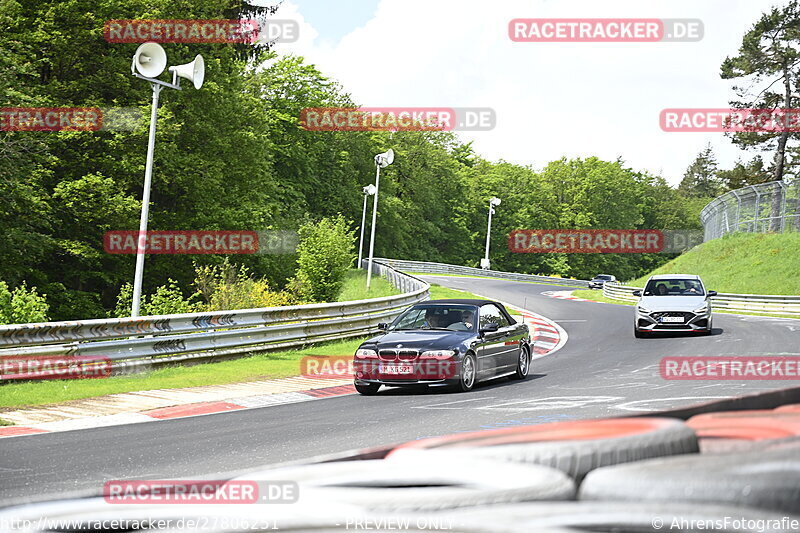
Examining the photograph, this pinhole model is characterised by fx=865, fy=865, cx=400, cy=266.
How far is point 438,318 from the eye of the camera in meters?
15.2

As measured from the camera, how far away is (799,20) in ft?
192

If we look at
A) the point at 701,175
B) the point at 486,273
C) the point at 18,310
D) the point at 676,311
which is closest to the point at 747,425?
the point at 18,310

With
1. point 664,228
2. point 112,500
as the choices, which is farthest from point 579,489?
point 664,228

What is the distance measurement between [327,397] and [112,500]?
11.2 m

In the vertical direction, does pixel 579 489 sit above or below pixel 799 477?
below

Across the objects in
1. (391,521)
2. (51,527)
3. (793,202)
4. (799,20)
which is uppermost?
(799,20)

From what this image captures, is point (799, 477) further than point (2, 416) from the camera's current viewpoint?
No

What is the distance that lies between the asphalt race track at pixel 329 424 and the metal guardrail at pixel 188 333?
11.5ft

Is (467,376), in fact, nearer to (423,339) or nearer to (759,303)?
(423,339)

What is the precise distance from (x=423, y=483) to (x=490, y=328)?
1277 centimetres

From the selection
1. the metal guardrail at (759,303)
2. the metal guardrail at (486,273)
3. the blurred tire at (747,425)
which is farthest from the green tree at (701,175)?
the blurred tire at (747,425)

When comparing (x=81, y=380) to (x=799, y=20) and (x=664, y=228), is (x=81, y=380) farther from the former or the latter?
(x=664, y=228)

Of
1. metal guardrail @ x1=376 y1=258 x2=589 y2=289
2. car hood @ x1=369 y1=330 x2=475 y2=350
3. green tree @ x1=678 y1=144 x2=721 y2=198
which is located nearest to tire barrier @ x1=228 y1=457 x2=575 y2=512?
car hood @ x1=369 y1=330 x2=475 y2=350

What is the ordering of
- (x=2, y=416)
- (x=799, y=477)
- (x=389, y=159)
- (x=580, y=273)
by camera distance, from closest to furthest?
A: (x=799, y=477) < (x=2, y=416) < (x=389, y=159) < (x=580, y=273)
